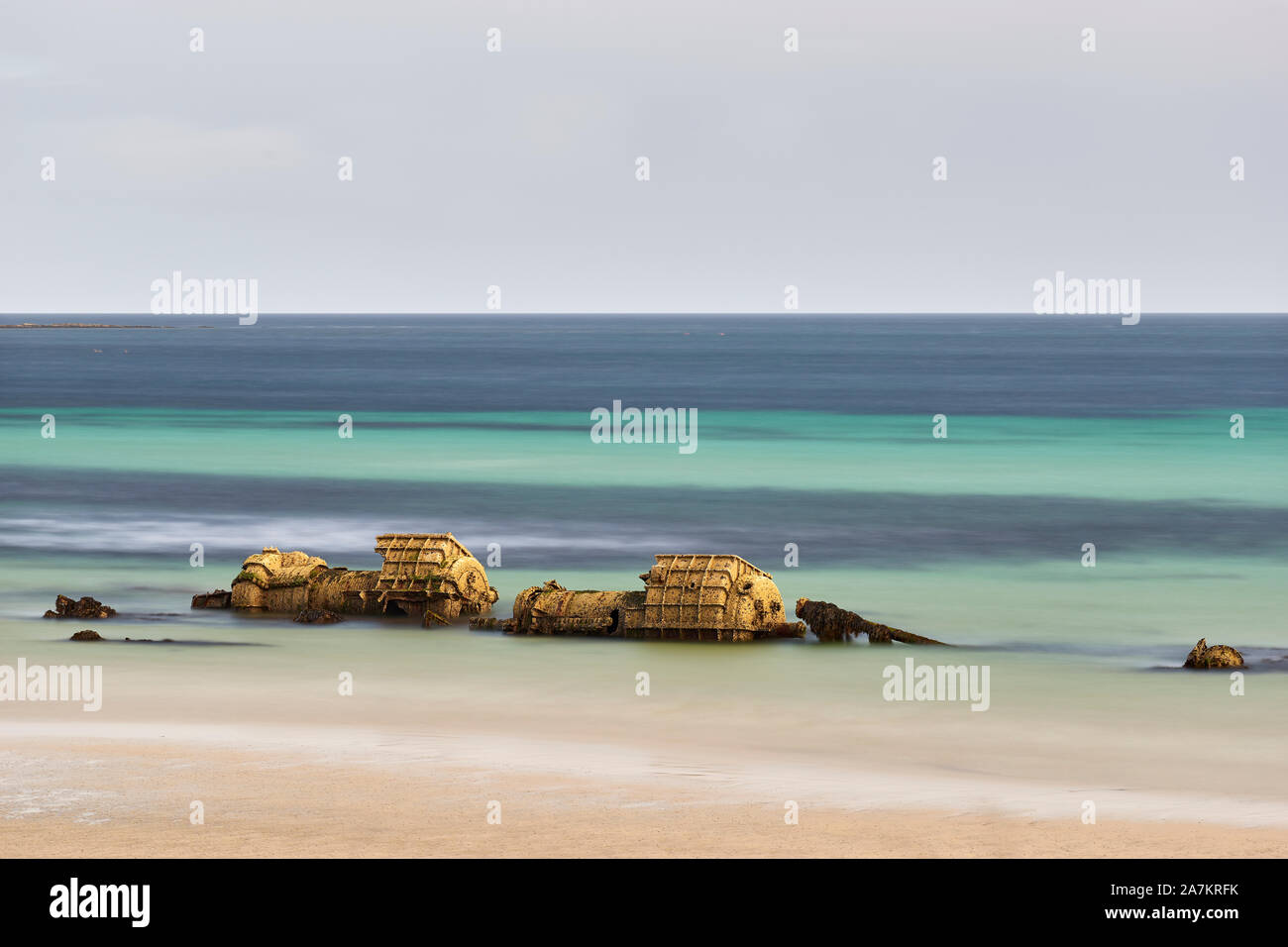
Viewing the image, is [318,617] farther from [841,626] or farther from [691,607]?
[841,626]

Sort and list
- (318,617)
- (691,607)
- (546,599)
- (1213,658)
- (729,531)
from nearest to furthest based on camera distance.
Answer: (1213,658)
(691,607)
(546,599)
(318,617)
(729,531)

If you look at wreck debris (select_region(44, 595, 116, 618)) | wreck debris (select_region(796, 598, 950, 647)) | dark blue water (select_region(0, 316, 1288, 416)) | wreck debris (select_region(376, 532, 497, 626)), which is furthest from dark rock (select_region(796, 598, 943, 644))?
dark blue water (select_region(0, 316, 1288, 416))

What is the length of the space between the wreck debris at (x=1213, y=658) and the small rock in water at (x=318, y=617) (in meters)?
14.5

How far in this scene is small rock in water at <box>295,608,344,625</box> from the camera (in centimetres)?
2936

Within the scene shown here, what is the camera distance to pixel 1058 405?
104812 millimetres

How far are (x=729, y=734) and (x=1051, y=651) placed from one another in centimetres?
817

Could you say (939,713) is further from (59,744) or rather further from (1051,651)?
(59,744)

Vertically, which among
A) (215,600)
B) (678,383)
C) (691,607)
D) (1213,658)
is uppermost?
(678,383)

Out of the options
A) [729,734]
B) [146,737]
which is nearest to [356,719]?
[146,737]

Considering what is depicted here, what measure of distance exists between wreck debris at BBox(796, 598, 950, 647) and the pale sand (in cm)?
865

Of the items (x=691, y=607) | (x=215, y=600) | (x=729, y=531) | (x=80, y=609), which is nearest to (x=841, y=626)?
(x=691, y=607)

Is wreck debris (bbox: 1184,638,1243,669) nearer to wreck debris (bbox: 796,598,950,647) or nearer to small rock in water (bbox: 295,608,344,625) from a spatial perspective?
wreck debris (bbox: 796,598,950,647)

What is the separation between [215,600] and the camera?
101 feet

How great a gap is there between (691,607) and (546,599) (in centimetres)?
267
